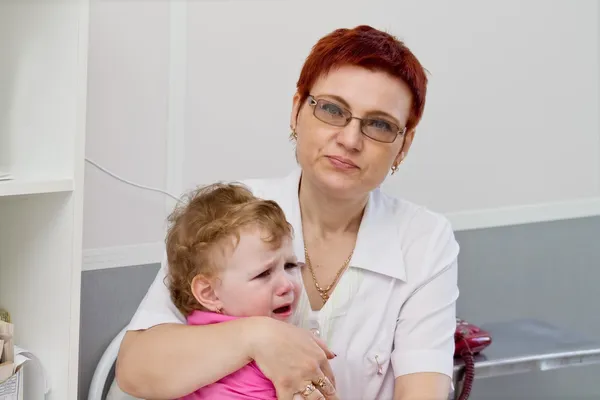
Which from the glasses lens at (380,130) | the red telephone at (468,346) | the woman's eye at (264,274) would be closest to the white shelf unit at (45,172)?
the woman's eye at (264,274)

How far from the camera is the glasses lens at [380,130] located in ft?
5.30

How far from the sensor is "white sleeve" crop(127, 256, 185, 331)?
1.54m

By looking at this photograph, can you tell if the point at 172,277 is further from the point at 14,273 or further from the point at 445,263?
the point at 445,263

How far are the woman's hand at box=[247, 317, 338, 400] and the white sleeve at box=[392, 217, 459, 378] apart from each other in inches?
11.6

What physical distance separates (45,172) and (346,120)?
0.62 metres

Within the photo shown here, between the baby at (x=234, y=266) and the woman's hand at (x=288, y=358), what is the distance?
0.16 ft

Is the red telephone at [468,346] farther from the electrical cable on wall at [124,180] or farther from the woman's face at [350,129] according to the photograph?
the electrical cable on wall at [124,180]

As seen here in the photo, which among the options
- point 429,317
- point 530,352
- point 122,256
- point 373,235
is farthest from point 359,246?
point 530,352

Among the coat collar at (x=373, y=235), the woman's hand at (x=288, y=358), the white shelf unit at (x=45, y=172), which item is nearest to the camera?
the woman's hand at (x=288, y=358)

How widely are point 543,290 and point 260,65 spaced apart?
1.40m

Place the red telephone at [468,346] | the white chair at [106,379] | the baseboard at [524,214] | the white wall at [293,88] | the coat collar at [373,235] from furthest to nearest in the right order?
the baseboard at [524,214]
the red telephone at [468,346]
the white wall at [293,88]
the white chair at [106,379]
the coat collar at [373,235]

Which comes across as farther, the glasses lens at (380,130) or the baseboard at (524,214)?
the baseboard at (524,214)

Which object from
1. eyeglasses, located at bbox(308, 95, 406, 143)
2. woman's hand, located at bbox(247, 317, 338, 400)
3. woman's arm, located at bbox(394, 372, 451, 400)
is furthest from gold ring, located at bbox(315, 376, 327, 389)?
eyeglasses, located at bbox(308, 95, 406, 143)

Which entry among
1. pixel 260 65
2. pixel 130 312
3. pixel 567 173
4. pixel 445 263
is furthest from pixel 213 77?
pixel 567 173
